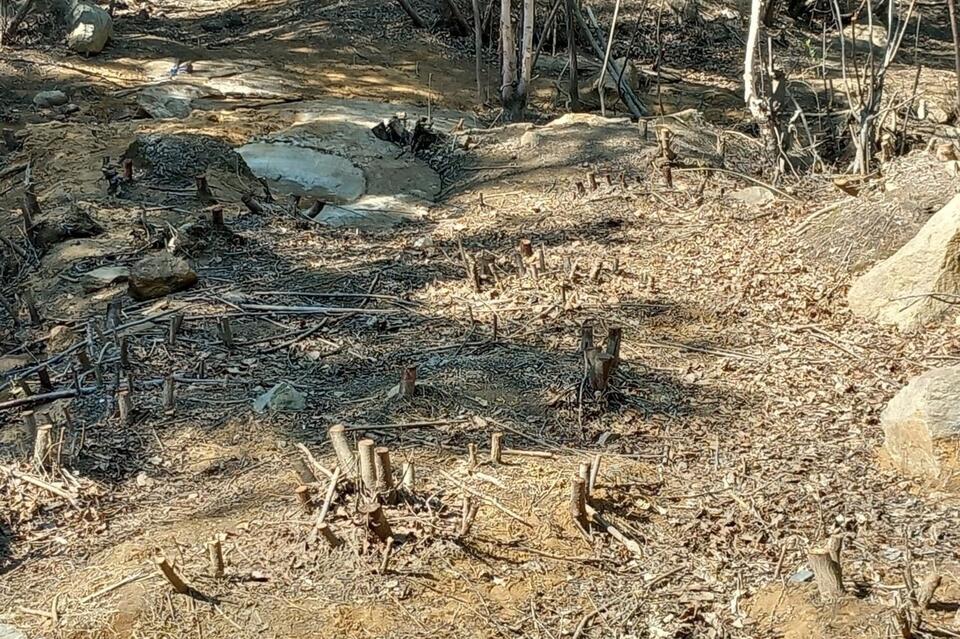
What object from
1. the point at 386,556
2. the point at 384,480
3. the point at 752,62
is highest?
the point at 752,62

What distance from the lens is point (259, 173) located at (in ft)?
27.6

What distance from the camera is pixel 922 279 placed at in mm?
5324

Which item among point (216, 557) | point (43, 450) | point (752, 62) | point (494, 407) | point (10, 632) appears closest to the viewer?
point (10, 632)

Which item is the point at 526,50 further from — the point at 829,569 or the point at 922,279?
the point at 829,569

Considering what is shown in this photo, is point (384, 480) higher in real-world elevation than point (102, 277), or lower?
higher

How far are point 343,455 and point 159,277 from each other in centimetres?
262

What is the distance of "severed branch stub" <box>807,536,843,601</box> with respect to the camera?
131 inches

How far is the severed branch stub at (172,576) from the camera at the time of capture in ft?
11.1

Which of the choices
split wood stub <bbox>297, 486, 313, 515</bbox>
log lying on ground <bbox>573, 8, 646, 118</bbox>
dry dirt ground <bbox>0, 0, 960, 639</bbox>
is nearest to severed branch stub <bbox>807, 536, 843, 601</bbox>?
dry dirt ground <bbox>0, 0, 960, 639</bbox>

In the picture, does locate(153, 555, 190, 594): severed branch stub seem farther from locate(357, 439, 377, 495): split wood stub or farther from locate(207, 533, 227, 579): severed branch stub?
locate(357, 439, 377, 495): split wood stub

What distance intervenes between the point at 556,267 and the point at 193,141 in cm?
371

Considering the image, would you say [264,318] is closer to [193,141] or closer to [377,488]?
[377,488]

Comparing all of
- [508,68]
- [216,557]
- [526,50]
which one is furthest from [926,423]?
[508,68]

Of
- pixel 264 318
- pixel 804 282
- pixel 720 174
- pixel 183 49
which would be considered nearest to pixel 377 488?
pixel 264 318
